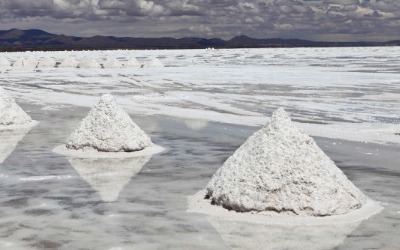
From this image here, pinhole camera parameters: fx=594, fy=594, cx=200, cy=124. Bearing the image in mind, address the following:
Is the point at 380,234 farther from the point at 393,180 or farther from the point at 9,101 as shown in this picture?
the point at 9,101

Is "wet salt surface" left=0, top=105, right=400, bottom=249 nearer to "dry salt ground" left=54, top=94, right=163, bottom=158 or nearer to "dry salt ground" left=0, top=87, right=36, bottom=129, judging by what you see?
"dry salt ground" left=54, top=94, right=163, bottom=158

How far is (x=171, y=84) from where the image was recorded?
37.3 meters

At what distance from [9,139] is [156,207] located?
843 cm

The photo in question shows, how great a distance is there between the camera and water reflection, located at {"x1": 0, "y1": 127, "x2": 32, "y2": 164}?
46.4 feet

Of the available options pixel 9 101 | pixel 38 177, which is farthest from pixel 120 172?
pixel 9 101

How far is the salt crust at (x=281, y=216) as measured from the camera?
27.4ft

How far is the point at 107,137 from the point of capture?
14.0m

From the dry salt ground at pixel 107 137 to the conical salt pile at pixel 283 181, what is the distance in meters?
5.09

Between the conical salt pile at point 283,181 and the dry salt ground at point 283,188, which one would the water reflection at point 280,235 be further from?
the conical salt pile at point 283,181

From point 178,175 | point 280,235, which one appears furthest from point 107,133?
point 280,235

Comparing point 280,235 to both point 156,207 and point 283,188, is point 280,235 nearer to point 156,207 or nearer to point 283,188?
point 283,188

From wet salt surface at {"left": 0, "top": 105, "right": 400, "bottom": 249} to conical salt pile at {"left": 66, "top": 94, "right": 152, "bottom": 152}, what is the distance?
0.76 metres

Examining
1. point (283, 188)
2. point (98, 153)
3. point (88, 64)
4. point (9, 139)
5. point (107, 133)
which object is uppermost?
point (283, 188)

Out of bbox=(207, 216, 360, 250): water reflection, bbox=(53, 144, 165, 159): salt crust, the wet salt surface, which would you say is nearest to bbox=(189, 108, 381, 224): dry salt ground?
bbox=(207, 216, 360, 250): water reflection
